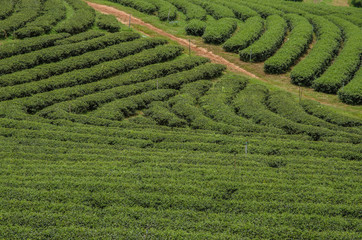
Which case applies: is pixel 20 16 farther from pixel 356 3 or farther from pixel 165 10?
pixel 356 3

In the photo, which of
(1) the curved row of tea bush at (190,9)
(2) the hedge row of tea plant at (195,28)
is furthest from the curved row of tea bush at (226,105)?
(1) the curved row of tea bush at (190,9)

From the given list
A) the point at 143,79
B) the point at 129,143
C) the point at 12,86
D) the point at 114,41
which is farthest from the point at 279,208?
the point at 114,41

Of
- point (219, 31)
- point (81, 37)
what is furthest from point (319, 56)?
point (81, 37)

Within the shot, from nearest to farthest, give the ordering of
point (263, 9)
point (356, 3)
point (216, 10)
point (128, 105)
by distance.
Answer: point (128, 105)
point (216, 10)
point (263, 9)
point (356, 3)

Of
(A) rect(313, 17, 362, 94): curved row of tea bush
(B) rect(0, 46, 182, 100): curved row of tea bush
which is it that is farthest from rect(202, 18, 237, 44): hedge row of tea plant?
(A) rect(313, 17, 362, 94): curved row of tea bush

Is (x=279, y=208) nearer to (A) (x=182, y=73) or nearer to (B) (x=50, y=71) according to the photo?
(A) (x=182, y=73)

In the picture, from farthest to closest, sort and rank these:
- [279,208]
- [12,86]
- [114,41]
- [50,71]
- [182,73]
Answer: [114,41] → [182,73] → [50,71] → [12,86] → [279,208]
